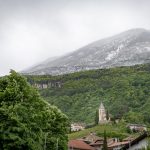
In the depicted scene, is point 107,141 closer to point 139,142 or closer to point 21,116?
point 139,142

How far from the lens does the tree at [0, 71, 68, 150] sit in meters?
49.1

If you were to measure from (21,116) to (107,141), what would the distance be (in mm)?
73859

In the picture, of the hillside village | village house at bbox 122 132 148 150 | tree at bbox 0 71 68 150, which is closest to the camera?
tree at bbox 0 71 68 150

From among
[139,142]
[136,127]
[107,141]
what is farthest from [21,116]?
[136,127]

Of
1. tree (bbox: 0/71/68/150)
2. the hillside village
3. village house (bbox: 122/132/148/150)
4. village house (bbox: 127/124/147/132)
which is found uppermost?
tree (bbox: 0/71/68/150)

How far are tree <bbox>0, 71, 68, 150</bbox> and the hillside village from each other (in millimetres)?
12916

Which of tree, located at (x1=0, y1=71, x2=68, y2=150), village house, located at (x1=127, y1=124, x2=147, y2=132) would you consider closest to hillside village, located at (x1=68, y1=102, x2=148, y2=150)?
village house, located at (x1=127, y1=124, x2=147, y2=132)

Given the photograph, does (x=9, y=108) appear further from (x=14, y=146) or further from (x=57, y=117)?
(x=57, y=117)

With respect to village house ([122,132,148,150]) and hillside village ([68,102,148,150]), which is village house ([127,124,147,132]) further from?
village house ([122,132,148,150])

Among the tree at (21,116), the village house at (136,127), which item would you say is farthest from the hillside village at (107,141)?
the tree at (21,116)

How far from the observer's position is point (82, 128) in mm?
182625

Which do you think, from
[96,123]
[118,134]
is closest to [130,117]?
[96,123]

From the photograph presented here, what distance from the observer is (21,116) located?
50.8 m

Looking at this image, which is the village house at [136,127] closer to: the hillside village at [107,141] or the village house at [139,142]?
the hillside village at [107,141]
